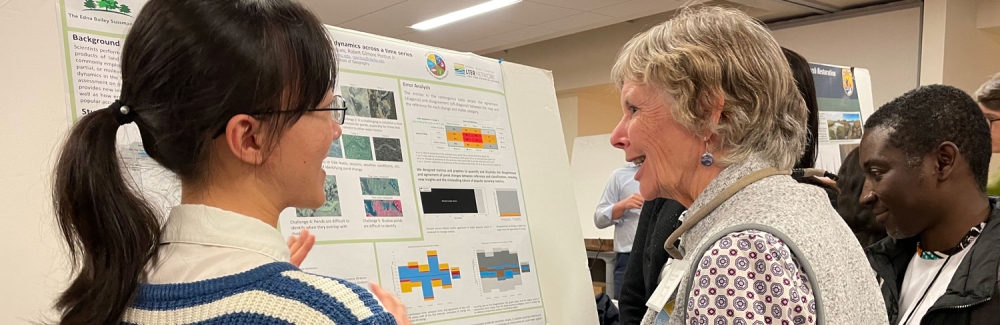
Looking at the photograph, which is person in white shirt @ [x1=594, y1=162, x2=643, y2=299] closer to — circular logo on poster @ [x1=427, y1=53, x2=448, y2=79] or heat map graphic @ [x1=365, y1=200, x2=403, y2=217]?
circular logo on poster @ [x1=427, y1=53, x2=448, y2=79]

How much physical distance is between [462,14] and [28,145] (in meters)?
5.58

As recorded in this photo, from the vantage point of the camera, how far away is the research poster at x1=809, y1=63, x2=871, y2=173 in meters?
3.26

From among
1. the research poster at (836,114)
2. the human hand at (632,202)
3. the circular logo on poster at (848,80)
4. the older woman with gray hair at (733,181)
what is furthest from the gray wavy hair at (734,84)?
the human hand at (632,202)

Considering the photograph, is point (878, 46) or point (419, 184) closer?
point (419, 184)

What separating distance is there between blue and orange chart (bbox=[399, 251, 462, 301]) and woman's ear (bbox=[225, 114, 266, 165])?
32.7 inches

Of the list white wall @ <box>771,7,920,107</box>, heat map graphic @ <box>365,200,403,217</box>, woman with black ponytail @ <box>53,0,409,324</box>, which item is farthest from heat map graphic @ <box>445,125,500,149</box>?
white wall @ <box>771,7,920,107</box>

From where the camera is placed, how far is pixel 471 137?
1867mm

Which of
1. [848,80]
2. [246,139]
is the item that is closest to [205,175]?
[246,139]

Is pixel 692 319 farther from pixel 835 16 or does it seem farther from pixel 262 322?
pixel 835 16

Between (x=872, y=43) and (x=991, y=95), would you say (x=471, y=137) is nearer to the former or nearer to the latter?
(x=991, y=95)

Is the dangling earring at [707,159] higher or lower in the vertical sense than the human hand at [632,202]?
higher

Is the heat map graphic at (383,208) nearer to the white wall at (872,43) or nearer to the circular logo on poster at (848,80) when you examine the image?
the circular logo on poster at (848,80)

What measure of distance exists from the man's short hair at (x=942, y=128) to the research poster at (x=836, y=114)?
1.20 metres

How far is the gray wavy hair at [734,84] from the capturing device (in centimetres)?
122
